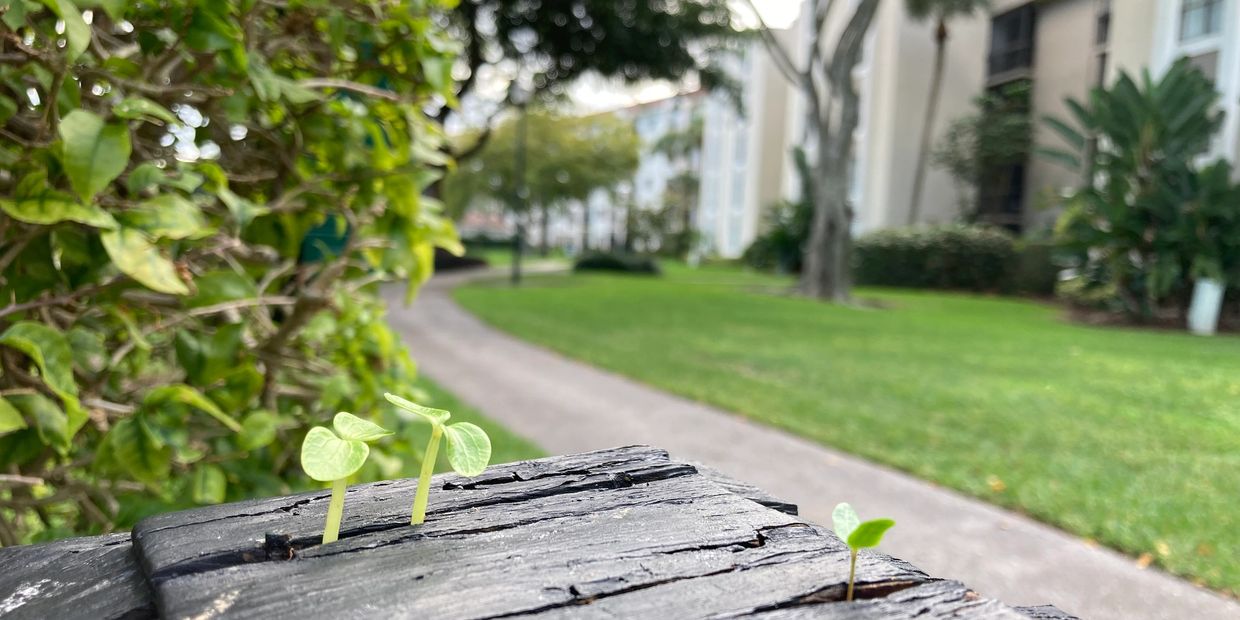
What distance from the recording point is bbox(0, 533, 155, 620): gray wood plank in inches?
24.3

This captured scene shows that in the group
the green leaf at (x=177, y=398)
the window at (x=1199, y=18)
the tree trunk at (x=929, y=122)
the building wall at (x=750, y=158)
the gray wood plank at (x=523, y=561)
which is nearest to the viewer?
the gray wood plank at (x=523, y=561)

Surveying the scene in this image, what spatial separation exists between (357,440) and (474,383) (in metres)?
6.46

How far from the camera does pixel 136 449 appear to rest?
1323mm

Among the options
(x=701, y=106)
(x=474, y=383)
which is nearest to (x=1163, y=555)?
(x=474, y=383)

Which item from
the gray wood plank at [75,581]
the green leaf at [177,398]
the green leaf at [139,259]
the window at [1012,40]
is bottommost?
the gray wood plank at [75,581]

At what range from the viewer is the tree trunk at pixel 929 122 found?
2656cm

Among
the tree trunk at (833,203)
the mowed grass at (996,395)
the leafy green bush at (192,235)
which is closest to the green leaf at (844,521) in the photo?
the leafy green bush at (192,235)

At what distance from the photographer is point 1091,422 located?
5.55 meters

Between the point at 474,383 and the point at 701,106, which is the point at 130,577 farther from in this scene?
the point at 701,106

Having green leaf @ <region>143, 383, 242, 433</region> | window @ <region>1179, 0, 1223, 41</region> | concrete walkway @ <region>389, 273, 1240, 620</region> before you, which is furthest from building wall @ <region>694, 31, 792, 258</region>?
green leaf @ <region>143, 383, 242, 433</region>

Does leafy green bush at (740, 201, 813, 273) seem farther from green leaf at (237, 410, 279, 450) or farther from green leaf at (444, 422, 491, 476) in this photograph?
green leaf at (444, 422, 491, 476)

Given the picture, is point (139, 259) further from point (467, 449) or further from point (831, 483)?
point (831, 483)

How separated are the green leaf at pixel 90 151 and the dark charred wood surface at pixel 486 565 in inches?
20.1

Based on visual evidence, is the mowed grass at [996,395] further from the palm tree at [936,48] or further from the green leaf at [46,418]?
the palm tree at [936,48]
